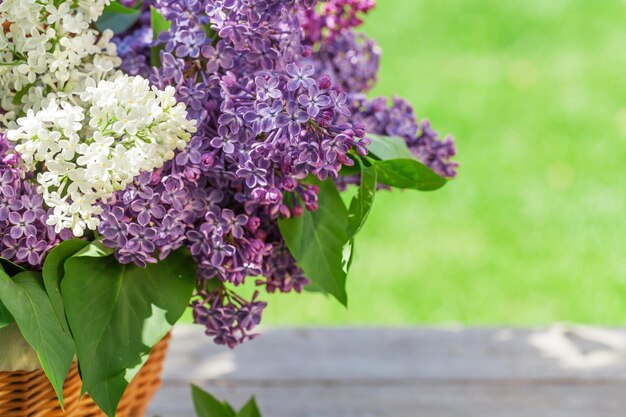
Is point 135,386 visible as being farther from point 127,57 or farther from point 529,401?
point 529,401

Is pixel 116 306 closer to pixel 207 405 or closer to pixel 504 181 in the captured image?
pixel 207 405

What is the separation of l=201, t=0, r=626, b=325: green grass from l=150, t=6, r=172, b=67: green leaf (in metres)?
1.27

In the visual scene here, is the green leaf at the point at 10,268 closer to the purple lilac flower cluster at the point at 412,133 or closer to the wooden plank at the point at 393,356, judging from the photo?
the purple lilac flower cluster at the point at 412,133

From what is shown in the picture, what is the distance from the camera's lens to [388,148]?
29.9 inches

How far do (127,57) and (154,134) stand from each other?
0.16 m

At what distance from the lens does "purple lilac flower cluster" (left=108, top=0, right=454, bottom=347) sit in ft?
2.07

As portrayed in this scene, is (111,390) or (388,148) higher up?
(388,148)

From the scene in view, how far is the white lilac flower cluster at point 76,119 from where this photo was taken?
2.01ft

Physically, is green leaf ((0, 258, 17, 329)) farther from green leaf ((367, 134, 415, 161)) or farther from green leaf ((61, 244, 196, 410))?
green leaf ((367, 134, 415, 161))

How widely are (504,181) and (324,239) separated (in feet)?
5.83

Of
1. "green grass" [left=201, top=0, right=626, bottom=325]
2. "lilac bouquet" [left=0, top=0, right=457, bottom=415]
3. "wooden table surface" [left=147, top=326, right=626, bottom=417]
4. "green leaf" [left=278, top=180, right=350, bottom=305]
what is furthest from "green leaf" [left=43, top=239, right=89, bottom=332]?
"green grass" [left=201, top=0, right=626, bottom=325]

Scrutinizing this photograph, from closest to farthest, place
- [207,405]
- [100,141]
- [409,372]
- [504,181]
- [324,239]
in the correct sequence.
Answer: [100,141] → [324,239] → [207,405] → [409,372] → [504,181]

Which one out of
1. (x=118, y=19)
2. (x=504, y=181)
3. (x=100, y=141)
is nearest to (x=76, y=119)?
(x=100, y=141)

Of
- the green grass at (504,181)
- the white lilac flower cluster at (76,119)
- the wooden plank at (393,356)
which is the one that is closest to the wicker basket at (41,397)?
the white lilac flower cluster at (76,119)
